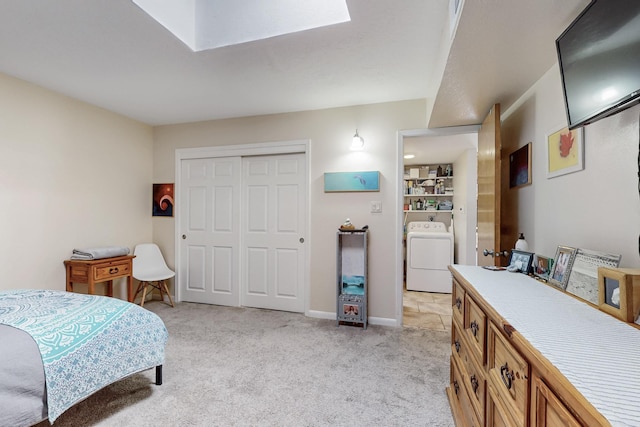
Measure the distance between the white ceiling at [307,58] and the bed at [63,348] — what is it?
1.75 m

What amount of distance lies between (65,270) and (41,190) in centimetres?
83

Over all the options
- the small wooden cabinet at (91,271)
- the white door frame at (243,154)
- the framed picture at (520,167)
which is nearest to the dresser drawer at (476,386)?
the framed picture at (520,167)

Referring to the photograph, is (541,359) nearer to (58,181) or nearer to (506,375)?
(506,375)

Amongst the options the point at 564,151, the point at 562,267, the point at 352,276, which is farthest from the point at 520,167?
the point at 352,276

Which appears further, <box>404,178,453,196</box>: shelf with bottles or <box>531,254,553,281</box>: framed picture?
<box>404,178,453,196</box>: shelf with bottles

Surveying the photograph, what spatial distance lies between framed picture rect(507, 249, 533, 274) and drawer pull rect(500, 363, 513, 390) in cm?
84

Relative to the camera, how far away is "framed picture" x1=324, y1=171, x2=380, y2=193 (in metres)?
3.12

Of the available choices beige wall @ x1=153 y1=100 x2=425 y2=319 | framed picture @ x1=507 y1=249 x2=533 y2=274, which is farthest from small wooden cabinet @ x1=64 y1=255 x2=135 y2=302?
framed picture @ x1=507 y1=249 x2=533 y2=274

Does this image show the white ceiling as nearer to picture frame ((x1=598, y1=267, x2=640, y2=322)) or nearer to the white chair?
picture frame ((x1=598, y1=267, x2=640, y2=322))

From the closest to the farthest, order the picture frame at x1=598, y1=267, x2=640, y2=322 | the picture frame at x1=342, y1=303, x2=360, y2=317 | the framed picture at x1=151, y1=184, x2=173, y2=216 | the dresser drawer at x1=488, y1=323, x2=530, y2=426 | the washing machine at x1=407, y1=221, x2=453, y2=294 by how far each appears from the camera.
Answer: the dresser drawer at x1=488, y1=323, x2=530, y2=426
the picture frame at x1=598, y1=267, x2=640, y2=322
the picture frame at x1=342, y1=303, x2=360, y2=317
the framed picture at x1=151, y1=184, x2=173, y2=216
the washing machine at x1=407, y1=221, x2=453, y2=294

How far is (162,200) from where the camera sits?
393cm

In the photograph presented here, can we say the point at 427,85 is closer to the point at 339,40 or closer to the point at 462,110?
the point at 462,110

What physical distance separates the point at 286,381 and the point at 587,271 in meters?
1.84

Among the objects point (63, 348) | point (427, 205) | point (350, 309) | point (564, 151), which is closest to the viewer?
point (63, 348)
